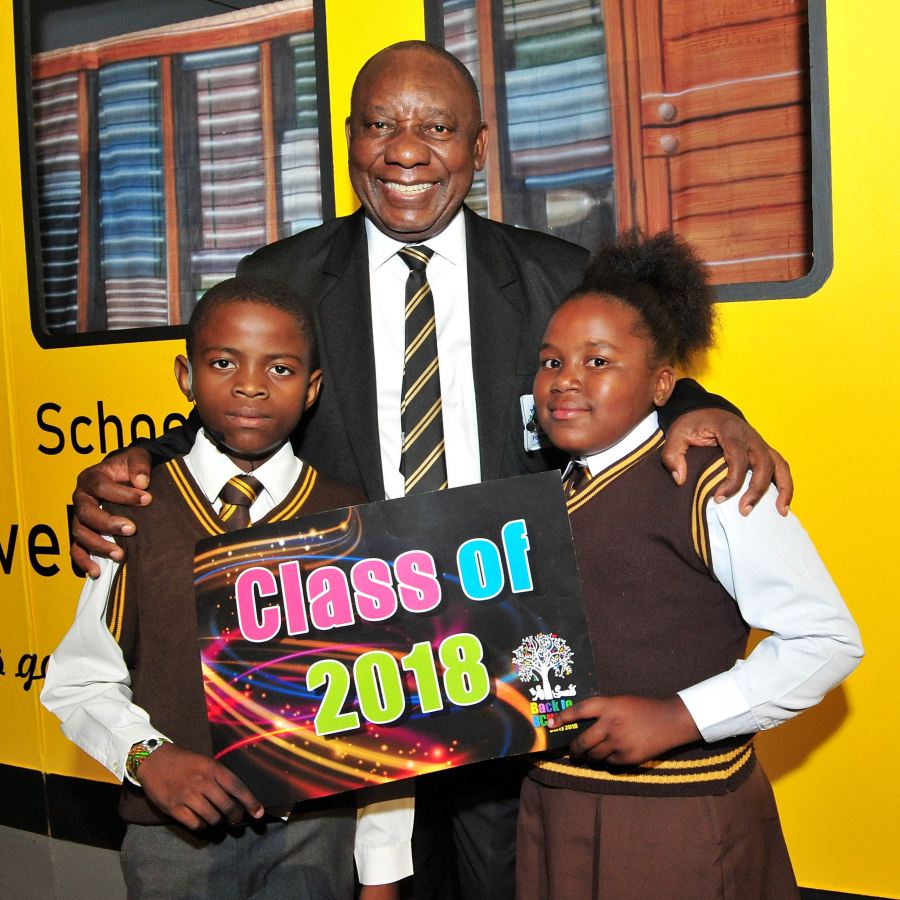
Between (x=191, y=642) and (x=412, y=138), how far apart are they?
3.03 ft

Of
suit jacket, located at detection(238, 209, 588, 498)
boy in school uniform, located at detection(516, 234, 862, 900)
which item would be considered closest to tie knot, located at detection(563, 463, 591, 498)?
boy in school uniform, located at detection(516, 234, 862, 900)

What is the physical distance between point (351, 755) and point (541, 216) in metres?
1.38

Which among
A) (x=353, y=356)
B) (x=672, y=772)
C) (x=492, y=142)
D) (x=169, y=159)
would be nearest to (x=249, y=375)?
(x=353, y=356)

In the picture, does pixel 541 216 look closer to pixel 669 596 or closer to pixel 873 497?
pixel 873 497

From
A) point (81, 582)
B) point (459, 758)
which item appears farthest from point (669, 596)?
point (81, 582)

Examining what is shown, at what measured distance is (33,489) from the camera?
2959 millimetres

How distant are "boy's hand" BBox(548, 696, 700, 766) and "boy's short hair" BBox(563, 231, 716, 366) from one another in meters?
0.50

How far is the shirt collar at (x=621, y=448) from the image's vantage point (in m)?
1.43

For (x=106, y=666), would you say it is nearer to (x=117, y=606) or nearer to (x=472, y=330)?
(x=117, y=606)

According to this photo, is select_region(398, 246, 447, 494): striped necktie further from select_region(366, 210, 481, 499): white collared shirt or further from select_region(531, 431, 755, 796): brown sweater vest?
select_region(531, 431, 755, 796): brown sweater vest

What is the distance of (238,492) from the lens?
1458 mm

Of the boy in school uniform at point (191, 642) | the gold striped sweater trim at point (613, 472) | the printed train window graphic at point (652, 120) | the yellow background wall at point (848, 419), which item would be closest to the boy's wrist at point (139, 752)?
the boy in school uniform at point (191, 642)

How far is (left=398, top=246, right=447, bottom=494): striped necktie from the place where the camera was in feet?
5.71

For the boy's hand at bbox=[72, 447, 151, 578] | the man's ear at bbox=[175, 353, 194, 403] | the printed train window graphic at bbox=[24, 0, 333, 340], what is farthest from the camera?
the printed train window graphic at bbox=[24, 0, 333, 340]
